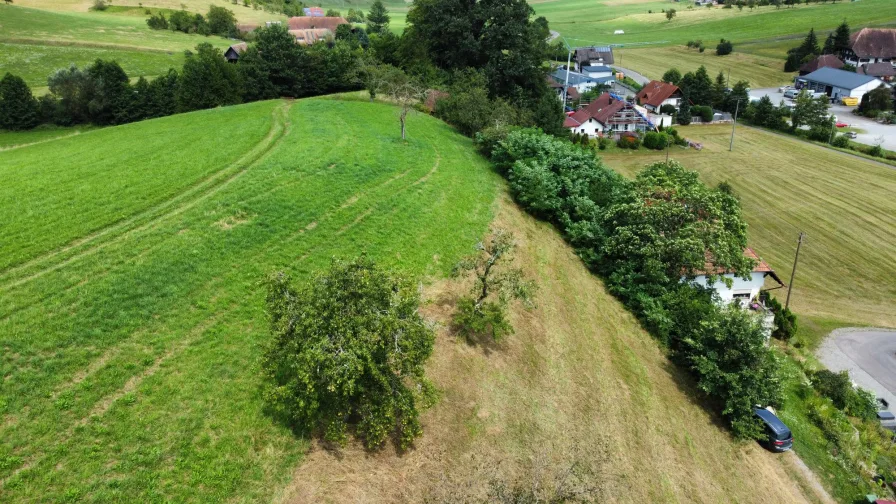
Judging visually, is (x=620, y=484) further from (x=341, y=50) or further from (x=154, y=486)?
(x=341, y=50)

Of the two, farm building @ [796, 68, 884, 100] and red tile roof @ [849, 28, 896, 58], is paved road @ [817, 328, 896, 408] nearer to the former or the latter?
farm building @ [796, 68, 884, 100]

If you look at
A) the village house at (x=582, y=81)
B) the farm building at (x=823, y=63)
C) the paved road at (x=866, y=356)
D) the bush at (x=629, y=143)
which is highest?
the farm building at (x=823, y=63)

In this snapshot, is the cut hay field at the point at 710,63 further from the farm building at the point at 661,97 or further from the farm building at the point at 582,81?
the farm building at the point at 661,97

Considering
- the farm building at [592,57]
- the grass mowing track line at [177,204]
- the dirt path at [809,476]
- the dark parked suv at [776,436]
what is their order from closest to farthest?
the grass mowing track line at [177,204]
the dirt path at [809,476]
the dark parked suv at [776,436]
the farm building at [592,57]

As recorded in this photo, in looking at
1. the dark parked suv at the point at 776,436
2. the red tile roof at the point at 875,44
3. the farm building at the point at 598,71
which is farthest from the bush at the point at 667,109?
the dark parked suv at the point at 776,436

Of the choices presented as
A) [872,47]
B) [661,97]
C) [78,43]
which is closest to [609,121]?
[661,97]

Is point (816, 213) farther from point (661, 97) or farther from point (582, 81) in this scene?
point (582, 81)
